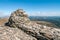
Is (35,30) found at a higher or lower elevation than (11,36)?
higher

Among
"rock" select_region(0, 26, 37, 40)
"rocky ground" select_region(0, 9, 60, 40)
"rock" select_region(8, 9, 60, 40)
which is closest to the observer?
"rock" select_region(0, 26, 37, 40)

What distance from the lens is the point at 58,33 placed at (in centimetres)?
1806

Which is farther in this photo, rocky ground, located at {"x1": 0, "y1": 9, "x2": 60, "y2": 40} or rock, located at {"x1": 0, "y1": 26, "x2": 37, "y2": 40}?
rocky ground, located at {"x1": 0, "y1": 9, "x2": 60, "y2": 40}

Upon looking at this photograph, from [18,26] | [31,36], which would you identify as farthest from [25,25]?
[31,36]

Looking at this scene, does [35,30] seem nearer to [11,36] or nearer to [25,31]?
[25,31]

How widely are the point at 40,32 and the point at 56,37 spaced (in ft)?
7.76

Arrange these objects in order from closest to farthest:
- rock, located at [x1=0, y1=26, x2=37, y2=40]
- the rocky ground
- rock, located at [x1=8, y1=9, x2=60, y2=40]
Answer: rock, located at [x1=0, y1=26, x2=37, y2=40] < the rocky ground < rock, located at [x1=8, y1=9, x2=60, y2=40]

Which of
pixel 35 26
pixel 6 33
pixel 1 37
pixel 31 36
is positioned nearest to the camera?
pixel 1 37

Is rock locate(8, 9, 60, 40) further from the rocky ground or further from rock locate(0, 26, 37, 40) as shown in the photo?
rock locate(0, 26, 37, 40)

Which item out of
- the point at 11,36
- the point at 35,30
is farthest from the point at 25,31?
the point at 11,36

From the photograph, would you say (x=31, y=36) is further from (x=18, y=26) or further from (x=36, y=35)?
(x=18, y=26)

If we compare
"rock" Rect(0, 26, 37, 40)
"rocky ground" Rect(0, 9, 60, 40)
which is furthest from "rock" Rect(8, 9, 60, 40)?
"rock" Rect(0, 26, 37, 40)

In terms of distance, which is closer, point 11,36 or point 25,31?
point 11,36

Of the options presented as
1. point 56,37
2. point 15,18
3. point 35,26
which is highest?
point 15,18
